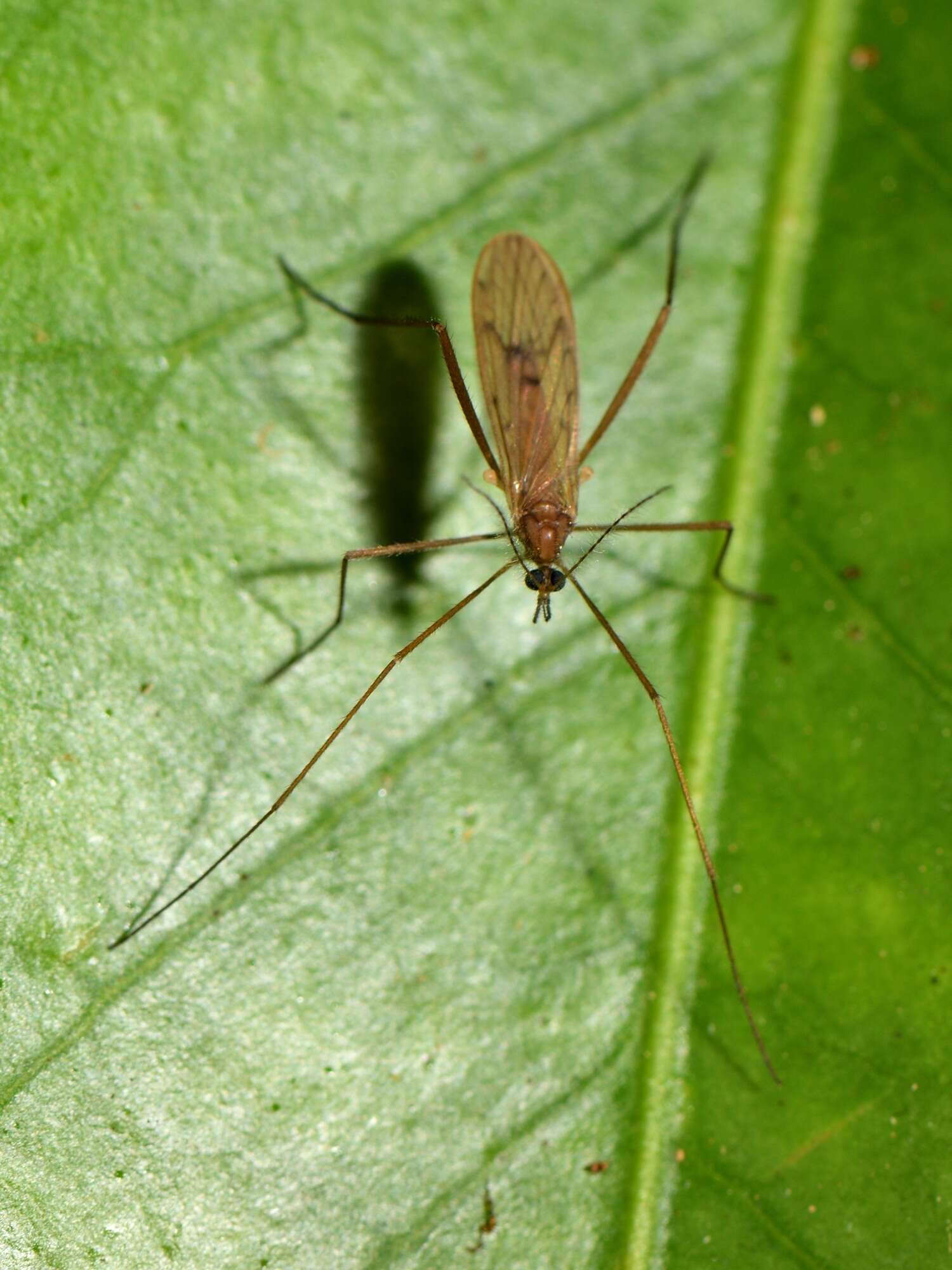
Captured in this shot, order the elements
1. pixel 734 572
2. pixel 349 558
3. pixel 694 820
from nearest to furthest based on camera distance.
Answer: pixel 694 820, pixel 349 558, pixel 734 572

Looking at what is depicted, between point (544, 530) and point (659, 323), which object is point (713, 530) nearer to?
point (544, 530)

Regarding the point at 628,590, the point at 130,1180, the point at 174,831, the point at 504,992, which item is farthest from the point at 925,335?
the point at 130,1180

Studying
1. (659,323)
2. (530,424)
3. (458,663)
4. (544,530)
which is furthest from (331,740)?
(659,323)

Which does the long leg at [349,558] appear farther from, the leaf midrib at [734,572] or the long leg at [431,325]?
the leaf midrib at [734,572]

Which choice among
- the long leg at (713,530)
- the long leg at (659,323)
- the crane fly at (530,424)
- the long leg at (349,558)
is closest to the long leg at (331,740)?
the crane fly at (530,424)

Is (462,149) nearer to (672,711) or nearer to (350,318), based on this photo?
(350,318)

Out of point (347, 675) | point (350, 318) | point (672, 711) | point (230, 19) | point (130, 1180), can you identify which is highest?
point (230, 19)

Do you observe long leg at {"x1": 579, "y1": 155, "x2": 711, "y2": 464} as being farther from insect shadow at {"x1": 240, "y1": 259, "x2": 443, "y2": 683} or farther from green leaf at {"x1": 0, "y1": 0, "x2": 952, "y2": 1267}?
insect shadow at {"x1": 240, "y1": 259, "x2": 443, "y2": 683}
